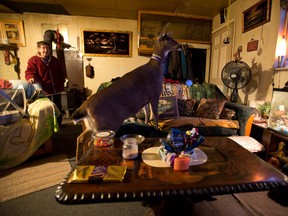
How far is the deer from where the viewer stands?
123 centimetres

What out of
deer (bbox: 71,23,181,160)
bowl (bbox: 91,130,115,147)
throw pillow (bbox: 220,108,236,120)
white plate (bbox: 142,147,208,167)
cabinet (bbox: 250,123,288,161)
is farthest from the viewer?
throw pillow (bbox: 220,108,236,120)

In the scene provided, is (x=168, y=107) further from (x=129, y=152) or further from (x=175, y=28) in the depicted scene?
(x=175, y=28)

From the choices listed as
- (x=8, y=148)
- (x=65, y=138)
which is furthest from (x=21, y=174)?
(x=65, y=138)

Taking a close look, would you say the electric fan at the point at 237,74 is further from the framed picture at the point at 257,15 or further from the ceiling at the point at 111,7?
the ceiling at the point at 111,7

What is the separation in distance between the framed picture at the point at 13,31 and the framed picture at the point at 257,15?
15.2 ft

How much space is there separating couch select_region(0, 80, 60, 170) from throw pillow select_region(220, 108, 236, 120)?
216 cm

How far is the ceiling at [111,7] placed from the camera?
3.09 meters

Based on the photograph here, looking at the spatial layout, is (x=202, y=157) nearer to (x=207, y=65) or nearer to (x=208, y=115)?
(x=208, y=115)

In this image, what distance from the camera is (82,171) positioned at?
78 centimetres

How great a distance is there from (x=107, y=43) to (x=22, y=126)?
2.87m

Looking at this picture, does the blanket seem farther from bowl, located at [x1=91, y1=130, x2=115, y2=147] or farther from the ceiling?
the ceiling

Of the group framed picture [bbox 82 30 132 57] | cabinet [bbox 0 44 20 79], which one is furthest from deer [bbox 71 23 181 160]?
cabinet [bbox 0 44 20 79]

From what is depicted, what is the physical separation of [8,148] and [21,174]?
1.02ft

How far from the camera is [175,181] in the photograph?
734mm
